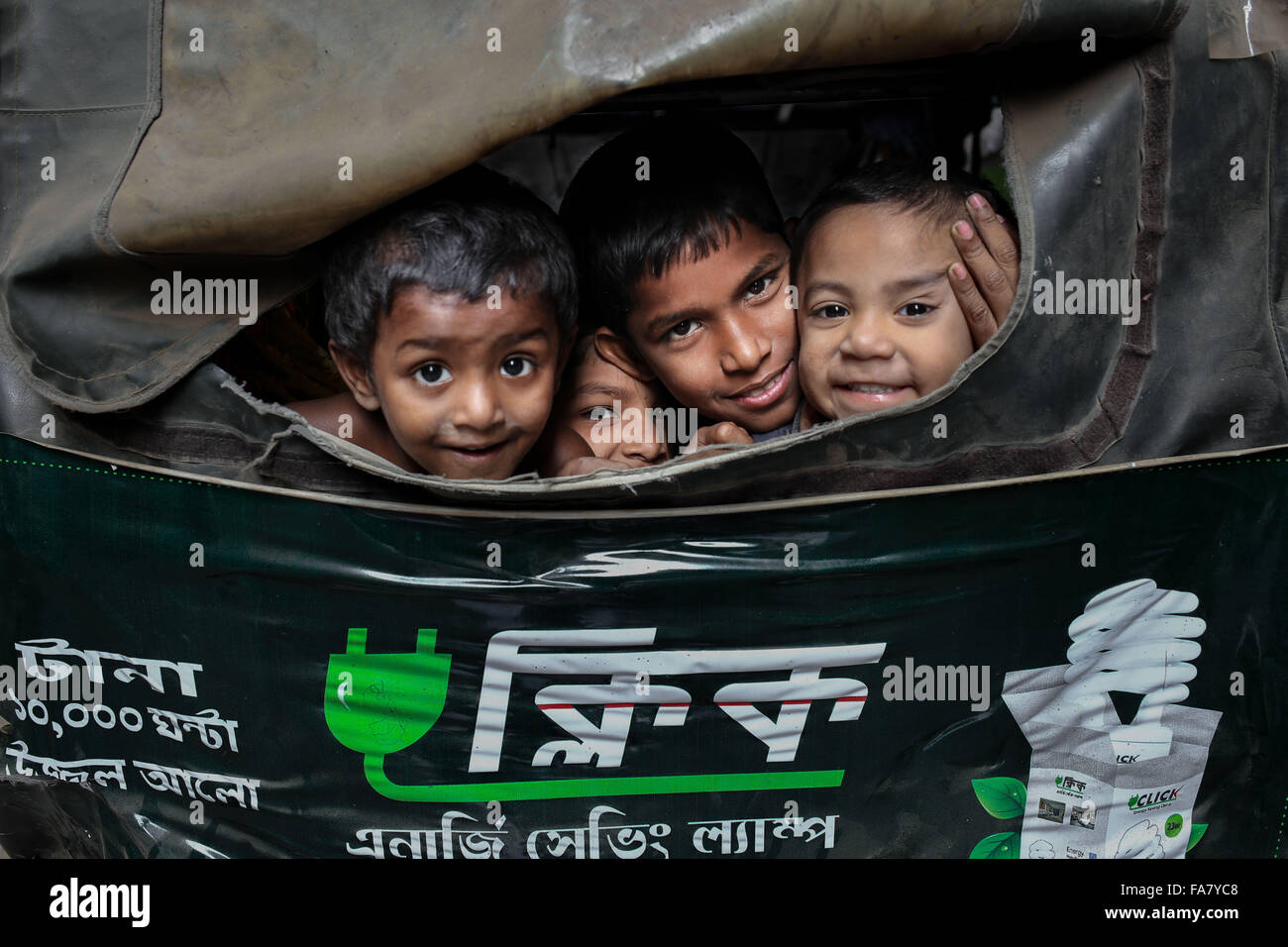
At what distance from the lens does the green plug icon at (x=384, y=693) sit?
4.95 feet

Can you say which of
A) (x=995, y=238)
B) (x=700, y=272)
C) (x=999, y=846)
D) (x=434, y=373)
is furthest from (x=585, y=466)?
(x=999, y=846)

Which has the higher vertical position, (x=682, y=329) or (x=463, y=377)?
(x=682, y=329)

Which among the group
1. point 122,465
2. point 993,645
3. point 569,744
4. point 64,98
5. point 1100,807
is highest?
point 64,98

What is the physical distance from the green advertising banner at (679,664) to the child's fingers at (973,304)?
28 centimetres

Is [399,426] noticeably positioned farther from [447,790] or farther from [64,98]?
[64,98]

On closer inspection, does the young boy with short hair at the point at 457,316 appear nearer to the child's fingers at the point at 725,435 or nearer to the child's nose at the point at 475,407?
the child's nose at the point at 475,407

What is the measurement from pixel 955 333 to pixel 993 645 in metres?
0.49

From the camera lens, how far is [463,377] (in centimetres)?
159

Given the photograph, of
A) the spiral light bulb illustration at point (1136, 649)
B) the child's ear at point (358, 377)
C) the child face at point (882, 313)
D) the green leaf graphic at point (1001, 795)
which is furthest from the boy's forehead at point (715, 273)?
the green leaf graphic at point (1001, 795)

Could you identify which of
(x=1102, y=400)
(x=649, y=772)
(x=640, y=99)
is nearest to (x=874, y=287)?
(x=1102, y=400)

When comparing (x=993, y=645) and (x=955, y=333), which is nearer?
(x=993, y=645)

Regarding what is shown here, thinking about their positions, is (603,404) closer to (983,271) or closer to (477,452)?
(477,452)

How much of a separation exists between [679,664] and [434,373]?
59 cm

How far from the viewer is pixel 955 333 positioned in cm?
162
